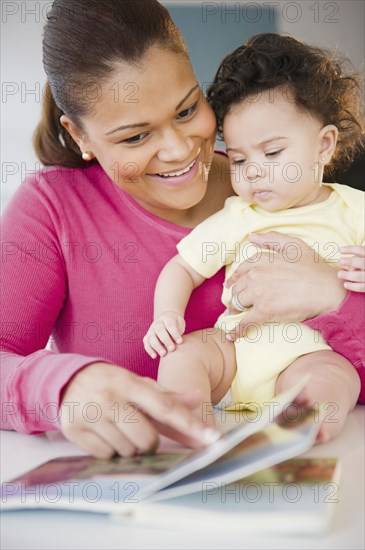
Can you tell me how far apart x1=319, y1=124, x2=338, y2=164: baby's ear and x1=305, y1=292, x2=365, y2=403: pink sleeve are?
37cm

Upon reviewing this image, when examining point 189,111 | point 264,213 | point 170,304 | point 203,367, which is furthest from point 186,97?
point 203,367

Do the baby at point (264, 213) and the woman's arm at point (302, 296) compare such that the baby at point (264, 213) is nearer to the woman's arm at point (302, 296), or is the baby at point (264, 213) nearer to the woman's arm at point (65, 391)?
the woman's arm at point (302, 296)

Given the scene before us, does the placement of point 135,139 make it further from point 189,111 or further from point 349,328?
point 349,328

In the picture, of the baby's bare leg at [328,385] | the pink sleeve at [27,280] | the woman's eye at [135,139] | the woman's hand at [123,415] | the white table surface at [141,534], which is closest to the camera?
the white table surface at [141,534]

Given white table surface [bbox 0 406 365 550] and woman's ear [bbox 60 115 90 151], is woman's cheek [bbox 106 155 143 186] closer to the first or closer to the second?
woman's ear [bbox 60 115 90 151]

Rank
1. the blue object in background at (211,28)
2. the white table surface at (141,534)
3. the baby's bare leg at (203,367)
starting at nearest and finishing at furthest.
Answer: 1. the white table surface at (141,534)
2. the baby's bare leg at (203,367)
3. the blue object in background at (211,28)

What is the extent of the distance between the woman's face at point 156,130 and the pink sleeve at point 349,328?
1.31ft

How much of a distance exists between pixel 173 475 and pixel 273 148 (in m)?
0.81

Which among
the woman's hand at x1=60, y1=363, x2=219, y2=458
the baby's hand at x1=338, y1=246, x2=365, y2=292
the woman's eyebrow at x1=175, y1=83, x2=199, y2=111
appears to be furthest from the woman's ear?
the woman's hand at x1=60, y1=363, x2=219, y2=458

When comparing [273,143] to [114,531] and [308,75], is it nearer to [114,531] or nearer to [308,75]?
[308,75]

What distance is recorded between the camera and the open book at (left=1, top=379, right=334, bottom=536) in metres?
0.81

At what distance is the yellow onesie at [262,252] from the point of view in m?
1.36

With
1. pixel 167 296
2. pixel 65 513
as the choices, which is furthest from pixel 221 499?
pixel 167 296

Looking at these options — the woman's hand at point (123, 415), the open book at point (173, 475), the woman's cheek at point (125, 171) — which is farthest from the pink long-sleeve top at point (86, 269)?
A: the open book at point (173, 475)
